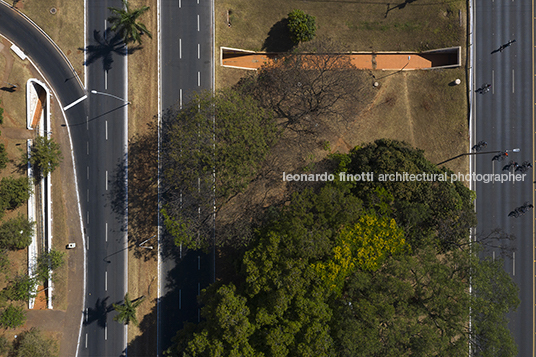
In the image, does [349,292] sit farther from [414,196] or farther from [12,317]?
[12,317]

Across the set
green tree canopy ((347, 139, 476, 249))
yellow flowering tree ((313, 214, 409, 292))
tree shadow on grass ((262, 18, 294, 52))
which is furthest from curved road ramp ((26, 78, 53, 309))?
green tree canopy ((347, 139, 476, 249))

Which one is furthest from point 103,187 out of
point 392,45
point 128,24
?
point 392,45

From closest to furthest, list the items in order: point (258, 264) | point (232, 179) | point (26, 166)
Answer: point (258, 264) < point (232, 179) < point (26, 166)

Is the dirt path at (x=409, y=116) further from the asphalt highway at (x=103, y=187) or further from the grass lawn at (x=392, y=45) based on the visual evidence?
the asphalt highway at (x=103, y=187)

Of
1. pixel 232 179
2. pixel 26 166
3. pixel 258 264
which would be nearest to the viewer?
pixel 258 264

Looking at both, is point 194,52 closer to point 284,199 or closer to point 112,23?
point 112,23

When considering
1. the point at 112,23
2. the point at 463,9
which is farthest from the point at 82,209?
the point at 463,9
